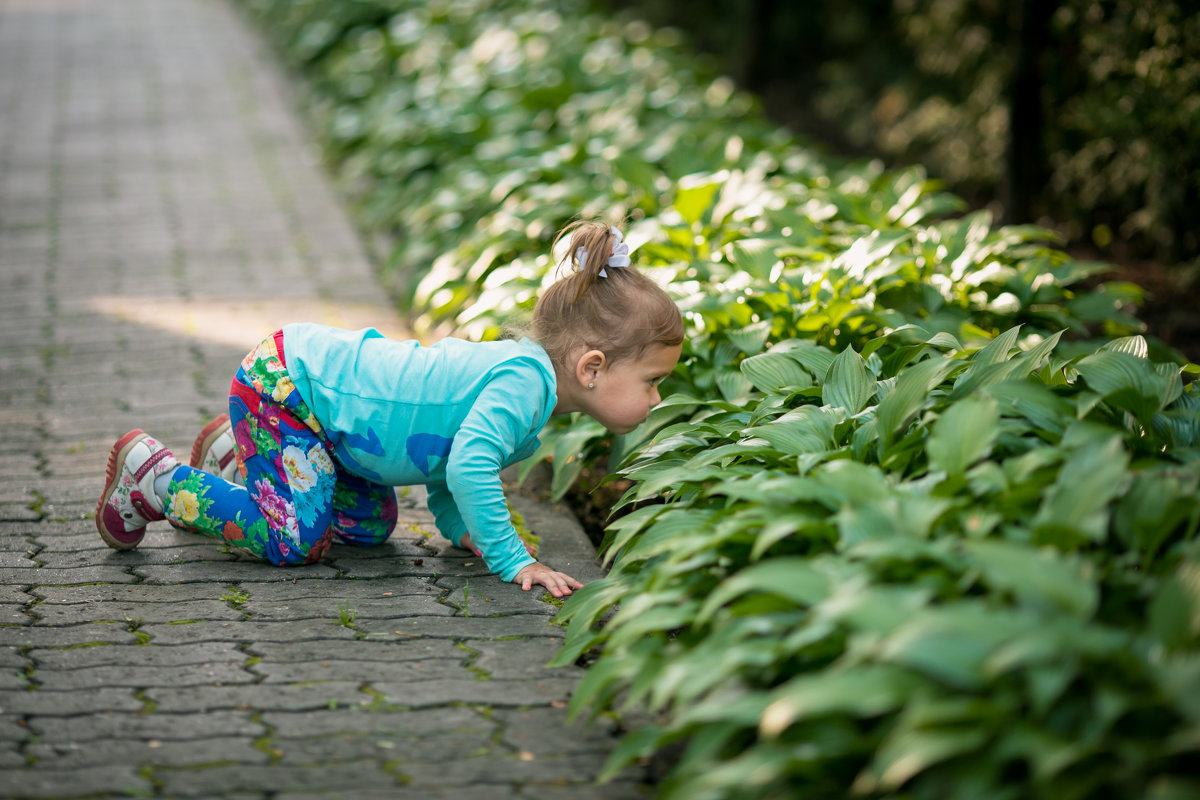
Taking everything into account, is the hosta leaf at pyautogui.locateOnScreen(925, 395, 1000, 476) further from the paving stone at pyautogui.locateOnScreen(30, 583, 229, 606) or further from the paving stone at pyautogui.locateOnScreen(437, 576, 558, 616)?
the paving stone at pyautogui.locateOnScreen(30, 583, 229, 606)

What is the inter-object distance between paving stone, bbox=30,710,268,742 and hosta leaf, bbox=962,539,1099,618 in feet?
4.90

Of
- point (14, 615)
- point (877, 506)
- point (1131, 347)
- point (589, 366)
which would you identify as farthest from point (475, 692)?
point (1131, 347)

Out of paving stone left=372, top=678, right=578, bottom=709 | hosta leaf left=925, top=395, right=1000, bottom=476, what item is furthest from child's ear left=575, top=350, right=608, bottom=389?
A: hosta leaf left=925, top=395, right=1000, bottom=476

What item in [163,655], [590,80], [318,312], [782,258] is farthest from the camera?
[590,80]

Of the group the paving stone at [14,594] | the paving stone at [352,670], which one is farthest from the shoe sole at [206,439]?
the paving stone at [352,670]

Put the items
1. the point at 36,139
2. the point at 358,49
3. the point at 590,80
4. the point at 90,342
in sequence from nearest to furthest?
the point at 90,342, the point at 590,80, the point at 36,139, the point at 358,49

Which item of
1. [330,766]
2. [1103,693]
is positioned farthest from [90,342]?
[1103,693]

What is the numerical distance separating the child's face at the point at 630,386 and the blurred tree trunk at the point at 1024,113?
4.26 metres

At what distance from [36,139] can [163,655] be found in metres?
7.42

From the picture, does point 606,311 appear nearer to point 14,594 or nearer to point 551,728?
point 551,728

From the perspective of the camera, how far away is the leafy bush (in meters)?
1.74

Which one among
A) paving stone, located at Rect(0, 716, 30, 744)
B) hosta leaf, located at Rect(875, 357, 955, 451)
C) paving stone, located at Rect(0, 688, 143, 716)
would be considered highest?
hosta leaf, located at Rect(875, 357, 955, 451)

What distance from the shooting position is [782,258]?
13.6 feet

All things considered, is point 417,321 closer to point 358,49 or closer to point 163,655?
point 163,655
